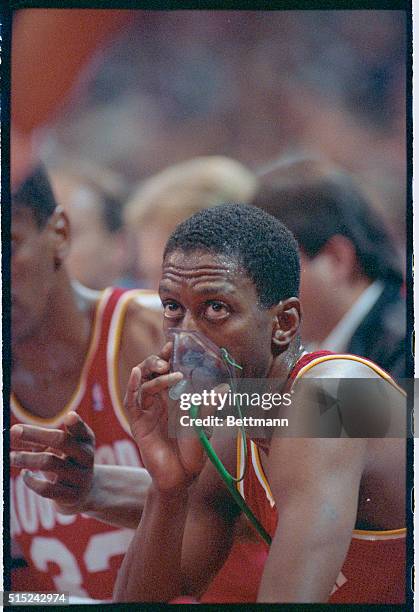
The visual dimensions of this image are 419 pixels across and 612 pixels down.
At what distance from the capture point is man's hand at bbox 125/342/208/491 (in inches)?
122

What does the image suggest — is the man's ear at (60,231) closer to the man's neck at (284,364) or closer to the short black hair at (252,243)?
the short black hair at (252,243)

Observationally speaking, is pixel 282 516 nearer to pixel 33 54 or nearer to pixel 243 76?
pixel 243 76

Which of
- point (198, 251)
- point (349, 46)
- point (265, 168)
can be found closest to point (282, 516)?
point (198, 251)

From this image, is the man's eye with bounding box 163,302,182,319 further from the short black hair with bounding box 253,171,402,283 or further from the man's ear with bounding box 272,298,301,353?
the short black hair with bounding box 253,171,402,283

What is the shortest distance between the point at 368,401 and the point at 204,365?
2.08 ft

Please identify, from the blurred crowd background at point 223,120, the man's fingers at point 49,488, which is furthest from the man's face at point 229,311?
the man's fingers at point 49,488

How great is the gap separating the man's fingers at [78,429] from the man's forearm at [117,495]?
0.12 metres

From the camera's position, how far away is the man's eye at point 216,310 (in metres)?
3.02

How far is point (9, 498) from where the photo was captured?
3229 mm

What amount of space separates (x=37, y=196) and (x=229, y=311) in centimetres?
89

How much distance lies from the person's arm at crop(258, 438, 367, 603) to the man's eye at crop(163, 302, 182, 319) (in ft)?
2.18

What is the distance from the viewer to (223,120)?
3.17 meters

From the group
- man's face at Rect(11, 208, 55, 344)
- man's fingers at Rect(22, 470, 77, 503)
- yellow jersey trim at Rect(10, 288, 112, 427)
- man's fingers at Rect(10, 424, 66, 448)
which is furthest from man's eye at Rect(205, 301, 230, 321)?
man's fingers at Rect(22, 470, 77, 503)

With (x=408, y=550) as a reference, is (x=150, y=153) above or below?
above
